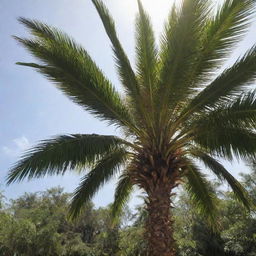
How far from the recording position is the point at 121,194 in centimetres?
1008

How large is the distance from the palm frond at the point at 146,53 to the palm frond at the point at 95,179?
2.00 metres

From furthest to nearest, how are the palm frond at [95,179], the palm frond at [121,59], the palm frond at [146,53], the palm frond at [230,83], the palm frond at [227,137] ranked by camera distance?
1. the palm frond at [95,179]
2. the palm frond at [146,53]
3. the palm frond at [121,59]
4. the palm frond at [227,137]
5. the palm frond at [230,83]

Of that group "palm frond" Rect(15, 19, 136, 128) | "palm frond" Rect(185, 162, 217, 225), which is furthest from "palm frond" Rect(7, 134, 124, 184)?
"palm frond" Rect(185, 162, 217, 225)

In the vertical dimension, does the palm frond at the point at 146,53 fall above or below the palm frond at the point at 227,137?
above

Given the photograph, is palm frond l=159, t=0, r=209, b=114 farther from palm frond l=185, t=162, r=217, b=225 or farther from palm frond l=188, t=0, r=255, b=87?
palm frond l=185, t=162, r=217, b=225

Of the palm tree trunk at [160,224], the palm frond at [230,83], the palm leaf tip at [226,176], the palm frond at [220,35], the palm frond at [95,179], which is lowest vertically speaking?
the palm tree trunk at [160,224]

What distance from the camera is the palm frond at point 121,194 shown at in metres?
9.90

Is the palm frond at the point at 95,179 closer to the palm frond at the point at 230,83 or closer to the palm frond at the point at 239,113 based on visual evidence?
the palm frond at the point at 230,83

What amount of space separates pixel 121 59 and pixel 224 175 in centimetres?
443

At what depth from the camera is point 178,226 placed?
23.0 m

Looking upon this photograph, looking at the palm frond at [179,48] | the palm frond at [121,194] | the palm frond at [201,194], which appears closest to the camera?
the palm frond at [179,48]

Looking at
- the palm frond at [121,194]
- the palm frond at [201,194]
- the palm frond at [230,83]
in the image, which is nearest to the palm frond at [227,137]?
the palm frond at [230,83]

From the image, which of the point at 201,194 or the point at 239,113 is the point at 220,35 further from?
the point at 201,194

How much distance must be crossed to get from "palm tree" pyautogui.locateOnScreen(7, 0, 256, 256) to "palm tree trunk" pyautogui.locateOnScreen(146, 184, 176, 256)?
0.8 inches
